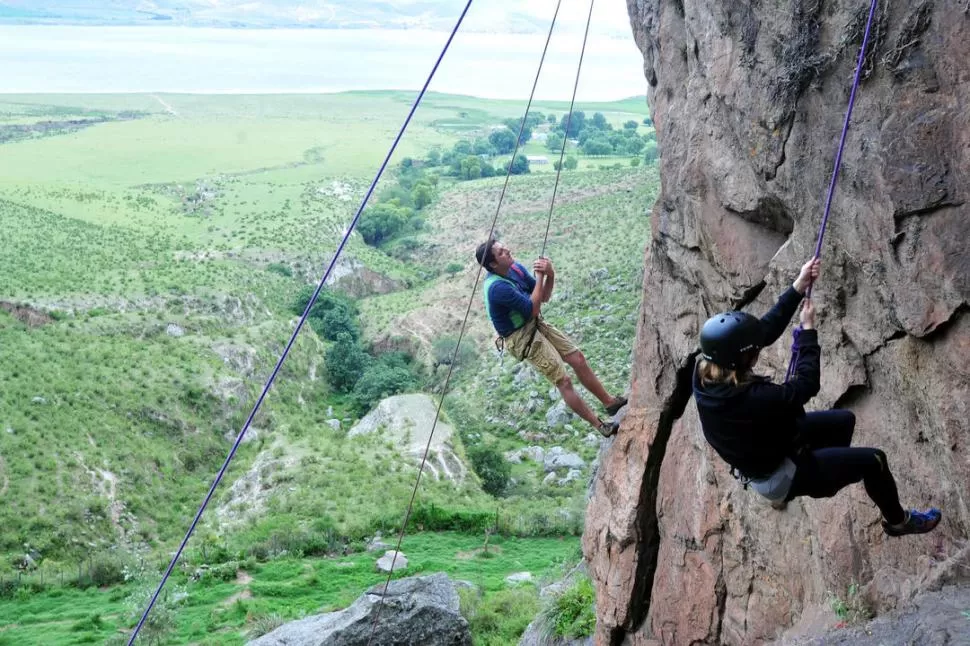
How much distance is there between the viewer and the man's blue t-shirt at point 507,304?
29.2 ft

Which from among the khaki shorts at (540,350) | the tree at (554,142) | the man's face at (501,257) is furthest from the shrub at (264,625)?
the tree at (554,142)

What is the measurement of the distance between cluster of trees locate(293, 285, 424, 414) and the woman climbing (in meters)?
Answer: 46.1

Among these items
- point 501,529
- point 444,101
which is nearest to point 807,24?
point 501,529

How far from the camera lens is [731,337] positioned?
5039 millimetres

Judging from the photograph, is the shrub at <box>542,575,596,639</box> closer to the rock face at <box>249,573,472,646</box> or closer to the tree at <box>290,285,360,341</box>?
the rock face at <box>249,573,472,646</box>

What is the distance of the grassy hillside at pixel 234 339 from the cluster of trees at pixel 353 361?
979mm

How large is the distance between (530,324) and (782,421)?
167 inches

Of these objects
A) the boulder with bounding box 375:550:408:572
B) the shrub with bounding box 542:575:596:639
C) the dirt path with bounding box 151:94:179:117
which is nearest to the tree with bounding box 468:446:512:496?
the boulder with bounding box 375:550:408:572

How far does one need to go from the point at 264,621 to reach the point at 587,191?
54.2 metres

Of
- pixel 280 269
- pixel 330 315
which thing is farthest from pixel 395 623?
pixel 280 269

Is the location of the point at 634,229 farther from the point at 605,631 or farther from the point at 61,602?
the point at 605,631

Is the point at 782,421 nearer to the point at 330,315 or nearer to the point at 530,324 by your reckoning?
the point at 530,324

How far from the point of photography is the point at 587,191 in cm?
7119

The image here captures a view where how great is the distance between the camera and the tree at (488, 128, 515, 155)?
113m
